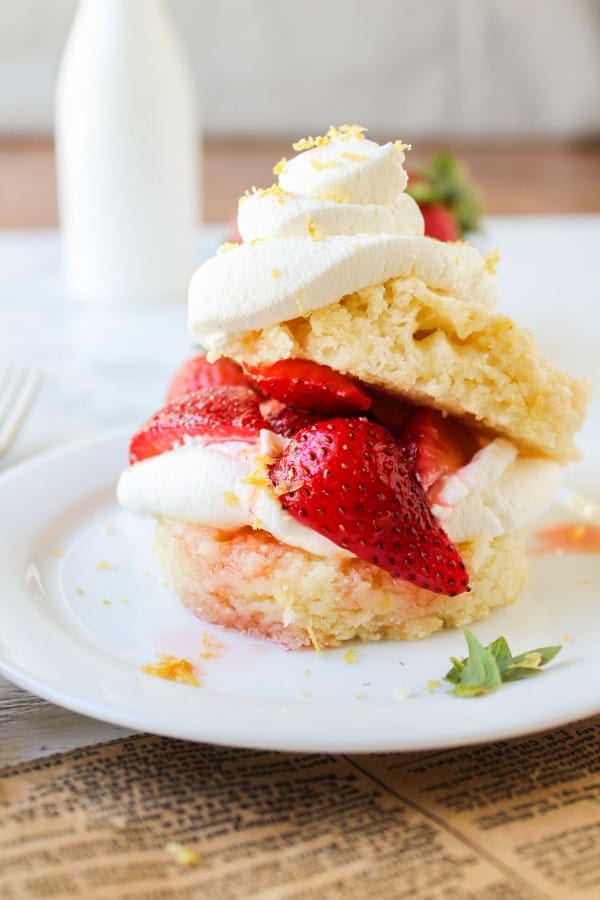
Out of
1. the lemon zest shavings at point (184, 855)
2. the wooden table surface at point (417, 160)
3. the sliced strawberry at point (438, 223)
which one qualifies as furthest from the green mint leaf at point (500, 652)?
the wooden table surface at point (417, 160)

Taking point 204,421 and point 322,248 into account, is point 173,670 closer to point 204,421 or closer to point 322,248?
point 204,421

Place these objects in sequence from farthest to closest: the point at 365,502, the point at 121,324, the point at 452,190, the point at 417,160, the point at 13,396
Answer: the point at 417,160 < the point at 452,190 < the point at 121,324 < the point at 13,396 < the point at 365,502

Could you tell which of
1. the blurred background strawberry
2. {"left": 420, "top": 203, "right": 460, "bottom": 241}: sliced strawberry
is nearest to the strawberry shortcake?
{"left": 420, "top": 203, "right": 460, "bottom": 241}: sliced strawberry

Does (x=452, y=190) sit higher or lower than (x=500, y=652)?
higher

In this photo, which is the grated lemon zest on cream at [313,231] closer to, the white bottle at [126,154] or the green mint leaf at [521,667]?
the green mint leaf at [521,667]

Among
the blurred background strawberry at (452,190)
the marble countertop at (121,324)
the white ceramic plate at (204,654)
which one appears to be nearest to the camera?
the white ceramic plate at (204,654)

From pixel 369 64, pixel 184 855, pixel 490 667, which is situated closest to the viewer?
pixel 184 855

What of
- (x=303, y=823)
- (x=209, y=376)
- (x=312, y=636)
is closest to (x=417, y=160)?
(x=209, y=376)

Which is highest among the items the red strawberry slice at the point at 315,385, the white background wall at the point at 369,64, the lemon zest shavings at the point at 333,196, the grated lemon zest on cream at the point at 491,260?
the white background wall at the point at 369,64
